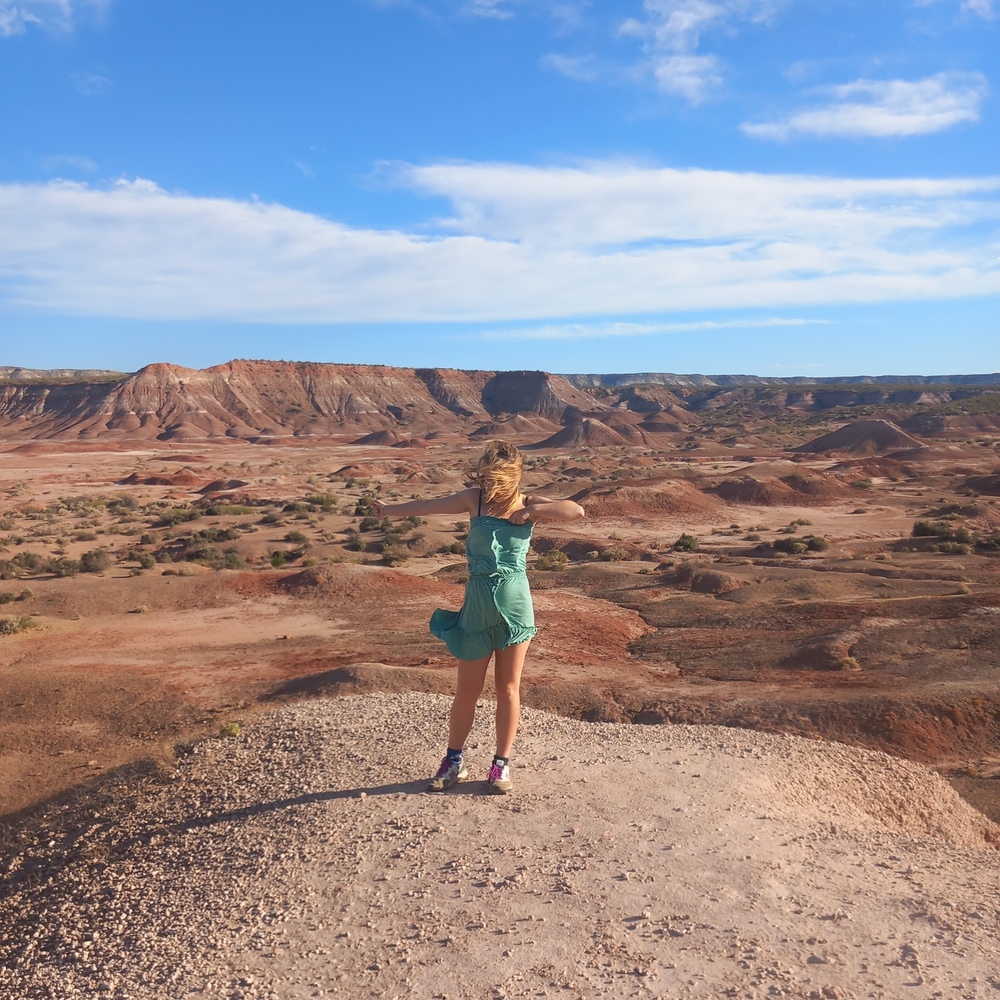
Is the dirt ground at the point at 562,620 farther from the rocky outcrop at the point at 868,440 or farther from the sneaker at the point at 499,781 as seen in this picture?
the rocky outcrop at the point at 868,440

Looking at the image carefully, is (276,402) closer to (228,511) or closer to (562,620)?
(228,511)

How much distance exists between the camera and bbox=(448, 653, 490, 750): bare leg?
5953mm

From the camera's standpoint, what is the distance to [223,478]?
6656 cm

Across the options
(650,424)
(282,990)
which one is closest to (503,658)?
(282,990)

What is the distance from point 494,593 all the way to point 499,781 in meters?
1.36

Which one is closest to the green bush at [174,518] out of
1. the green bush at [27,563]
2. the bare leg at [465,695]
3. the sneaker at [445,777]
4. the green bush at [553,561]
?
the green bush at [27,563]

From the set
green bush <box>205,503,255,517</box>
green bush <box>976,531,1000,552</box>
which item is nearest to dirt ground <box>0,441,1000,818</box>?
green bush <box>205,503,255,517</box>

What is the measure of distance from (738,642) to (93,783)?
36.3ft

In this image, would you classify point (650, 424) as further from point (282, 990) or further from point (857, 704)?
point (282, 990)

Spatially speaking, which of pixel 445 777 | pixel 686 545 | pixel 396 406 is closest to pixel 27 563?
pixel 686 545

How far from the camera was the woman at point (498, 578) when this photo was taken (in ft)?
18.9

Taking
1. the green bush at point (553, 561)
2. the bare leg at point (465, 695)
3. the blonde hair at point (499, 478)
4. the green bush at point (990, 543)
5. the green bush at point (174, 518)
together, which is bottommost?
the green bush at point (174, 518)

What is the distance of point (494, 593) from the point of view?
19.1ft

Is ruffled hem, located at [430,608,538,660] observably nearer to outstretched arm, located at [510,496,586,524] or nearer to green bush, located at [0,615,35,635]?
outstretched arm, located at [510,496,586,524]
